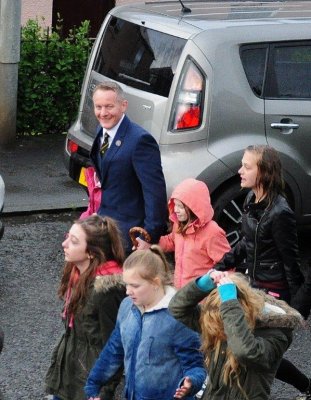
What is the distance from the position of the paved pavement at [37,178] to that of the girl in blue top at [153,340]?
199 inches

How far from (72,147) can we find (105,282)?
391 centimetres

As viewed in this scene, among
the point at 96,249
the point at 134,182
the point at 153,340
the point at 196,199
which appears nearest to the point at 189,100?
the point at 134,182

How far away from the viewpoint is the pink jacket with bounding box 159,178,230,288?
702 cm

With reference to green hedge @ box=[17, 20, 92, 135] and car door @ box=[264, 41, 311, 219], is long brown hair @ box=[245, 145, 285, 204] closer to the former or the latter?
car door @ box=[264, 41, 311, 219]

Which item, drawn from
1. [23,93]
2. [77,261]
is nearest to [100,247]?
[77,261]

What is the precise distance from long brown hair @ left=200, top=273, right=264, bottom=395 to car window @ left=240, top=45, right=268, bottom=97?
3741mm

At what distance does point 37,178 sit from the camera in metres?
11.9

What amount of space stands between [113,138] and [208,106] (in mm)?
1747

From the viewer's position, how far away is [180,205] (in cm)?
705

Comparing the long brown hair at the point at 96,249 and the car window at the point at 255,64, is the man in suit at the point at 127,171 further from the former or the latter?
the car window at the point at 255,64

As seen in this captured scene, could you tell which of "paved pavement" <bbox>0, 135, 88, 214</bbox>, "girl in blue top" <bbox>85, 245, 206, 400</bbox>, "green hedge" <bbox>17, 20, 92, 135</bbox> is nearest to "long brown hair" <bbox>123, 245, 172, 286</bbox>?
"girl in blue top" <bbox>85, 245, 206, 400</bbox>

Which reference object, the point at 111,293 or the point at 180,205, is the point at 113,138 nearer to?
the point at 180,205

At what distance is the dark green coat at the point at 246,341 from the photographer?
524 centimetres

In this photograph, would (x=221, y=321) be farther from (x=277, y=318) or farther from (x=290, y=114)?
(x=290, y=114)
